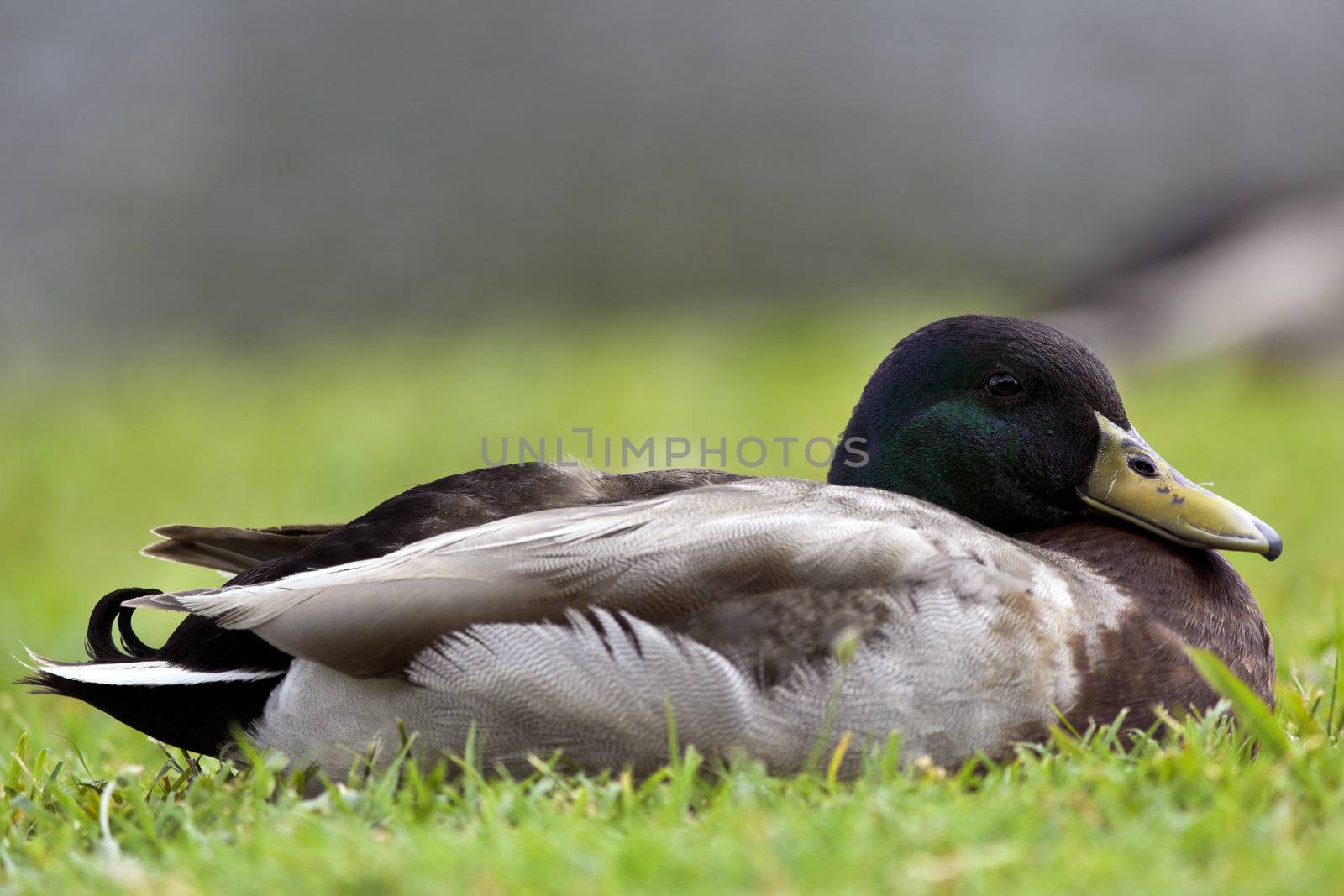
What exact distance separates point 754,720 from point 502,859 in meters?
0.59

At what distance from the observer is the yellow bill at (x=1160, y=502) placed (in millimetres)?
2520

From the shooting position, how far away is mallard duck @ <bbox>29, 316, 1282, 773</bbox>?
2107 millimetres

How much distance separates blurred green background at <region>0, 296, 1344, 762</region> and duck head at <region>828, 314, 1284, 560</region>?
5.55ft

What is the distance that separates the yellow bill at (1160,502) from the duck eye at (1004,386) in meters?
0.16

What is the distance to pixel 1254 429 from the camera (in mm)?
6613

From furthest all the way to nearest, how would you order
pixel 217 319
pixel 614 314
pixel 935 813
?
pixel 217 319 → pixel 614 314 → pixel 935 813

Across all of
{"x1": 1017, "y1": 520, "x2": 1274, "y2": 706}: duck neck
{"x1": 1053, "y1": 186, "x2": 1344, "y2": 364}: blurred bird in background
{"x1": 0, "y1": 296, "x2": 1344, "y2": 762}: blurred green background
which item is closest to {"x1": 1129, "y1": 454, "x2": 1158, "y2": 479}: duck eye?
{"x1": 1017, "y1": 520, "x2": 1274, "y2": 706}: duck neck

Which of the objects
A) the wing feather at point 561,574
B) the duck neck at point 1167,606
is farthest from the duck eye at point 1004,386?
the wing feather at point 561,574

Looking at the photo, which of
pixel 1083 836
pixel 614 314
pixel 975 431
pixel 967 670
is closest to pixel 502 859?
pixel 1083 836

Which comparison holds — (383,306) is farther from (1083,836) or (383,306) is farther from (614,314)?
(1083,836)

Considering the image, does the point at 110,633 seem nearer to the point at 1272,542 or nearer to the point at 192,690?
the point at 192,690

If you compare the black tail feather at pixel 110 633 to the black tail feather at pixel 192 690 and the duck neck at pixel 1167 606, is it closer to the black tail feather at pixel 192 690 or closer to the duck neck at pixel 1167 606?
the black tail feather at pixel 192 690

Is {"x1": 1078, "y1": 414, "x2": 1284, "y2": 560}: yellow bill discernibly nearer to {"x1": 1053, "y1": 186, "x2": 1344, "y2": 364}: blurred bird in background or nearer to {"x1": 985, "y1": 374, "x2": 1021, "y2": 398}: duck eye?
→ {"x1": 985, "y1": 374, "x2": 1021, "y2": 398}: duck eye

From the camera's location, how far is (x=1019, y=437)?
2.64m
